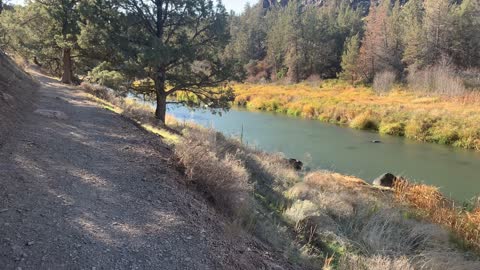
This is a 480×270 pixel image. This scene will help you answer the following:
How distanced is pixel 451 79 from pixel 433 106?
10.5 meters

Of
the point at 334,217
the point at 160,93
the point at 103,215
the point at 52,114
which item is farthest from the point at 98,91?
the point at 103,215

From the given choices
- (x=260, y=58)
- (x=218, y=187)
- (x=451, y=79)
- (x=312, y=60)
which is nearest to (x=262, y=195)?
(x=218, y=187)

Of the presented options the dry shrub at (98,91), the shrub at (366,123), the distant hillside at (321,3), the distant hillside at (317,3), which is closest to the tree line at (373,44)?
the shrub at (366,123)

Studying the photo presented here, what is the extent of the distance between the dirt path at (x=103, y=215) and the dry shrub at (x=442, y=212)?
6.18 metres

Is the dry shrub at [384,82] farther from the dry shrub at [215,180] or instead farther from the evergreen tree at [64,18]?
the dry shrub at [215,180]

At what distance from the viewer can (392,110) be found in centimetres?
3300

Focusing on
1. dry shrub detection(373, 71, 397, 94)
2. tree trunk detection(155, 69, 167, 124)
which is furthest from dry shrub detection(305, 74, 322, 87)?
tree trunk detection(155, 69, 167, 124)

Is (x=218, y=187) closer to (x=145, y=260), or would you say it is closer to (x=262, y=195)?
(x=145, y=260)

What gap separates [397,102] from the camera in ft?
123

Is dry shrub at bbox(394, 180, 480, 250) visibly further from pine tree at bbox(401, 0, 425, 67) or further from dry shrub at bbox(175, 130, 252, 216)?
pine tree at bbox(401, 0, 425, 67)

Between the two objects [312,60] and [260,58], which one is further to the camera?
[260,58]

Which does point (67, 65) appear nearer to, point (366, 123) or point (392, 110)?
point (366, 123)

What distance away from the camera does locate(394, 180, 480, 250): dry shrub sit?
372 inches

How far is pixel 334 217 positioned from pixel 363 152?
Result: 14.4 m
